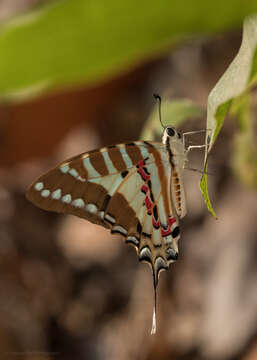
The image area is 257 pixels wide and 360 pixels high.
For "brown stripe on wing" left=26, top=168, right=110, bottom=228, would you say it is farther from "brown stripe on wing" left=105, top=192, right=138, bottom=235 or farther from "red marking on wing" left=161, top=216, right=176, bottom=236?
"red marking on wing" left=161, top=216, right=176, bottom=236

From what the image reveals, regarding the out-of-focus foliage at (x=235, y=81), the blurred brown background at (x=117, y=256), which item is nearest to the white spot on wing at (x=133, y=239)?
the blurred brown background at (x=117, y=256)

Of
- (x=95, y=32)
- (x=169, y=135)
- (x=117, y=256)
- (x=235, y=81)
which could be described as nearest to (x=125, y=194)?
(x=169, y=135)

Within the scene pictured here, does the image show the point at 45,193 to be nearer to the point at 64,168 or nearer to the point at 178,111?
the point at 64,168

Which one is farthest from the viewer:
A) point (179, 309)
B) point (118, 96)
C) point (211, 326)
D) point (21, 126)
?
point (118, 96)

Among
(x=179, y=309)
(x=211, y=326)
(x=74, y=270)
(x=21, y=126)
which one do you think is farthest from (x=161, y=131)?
(x=21, y=126)

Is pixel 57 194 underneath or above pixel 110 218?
above

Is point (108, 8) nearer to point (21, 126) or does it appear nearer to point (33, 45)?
point (33, 45)
